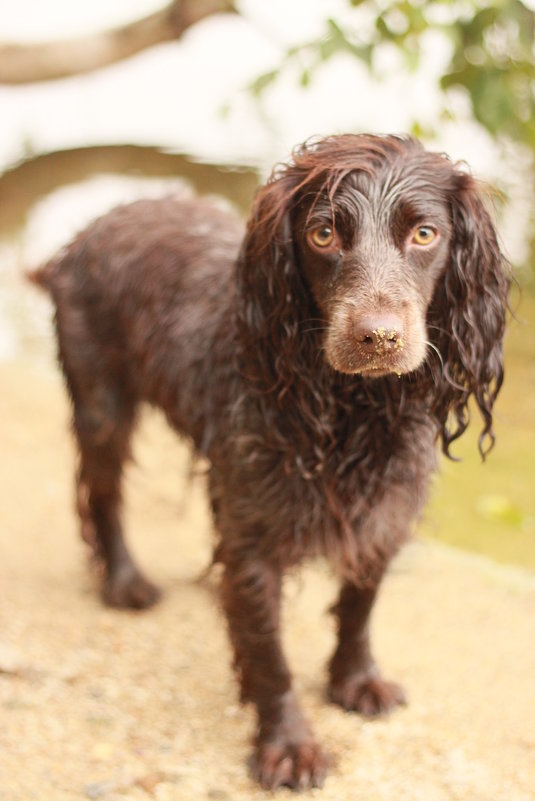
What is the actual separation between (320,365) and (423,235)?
0.47 meters

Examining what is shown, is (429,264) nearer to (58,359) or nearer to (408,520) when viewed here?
(408,520)

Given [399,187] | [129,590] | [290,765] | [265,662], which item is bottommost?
[129,590]

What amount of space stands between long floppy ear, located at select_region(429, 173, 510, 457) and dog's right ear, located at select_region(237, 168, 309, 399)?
0.42 meters

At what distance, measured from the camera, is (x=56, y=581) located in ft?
14.0

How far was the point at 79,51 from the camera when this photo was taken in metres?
6.48

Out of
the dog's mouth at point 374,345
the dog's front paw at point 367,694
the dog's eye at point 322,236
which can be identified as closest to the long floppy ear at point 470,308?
the dog's mouth at point 374,345

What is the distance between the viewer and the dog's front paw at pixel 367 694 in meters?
3.30

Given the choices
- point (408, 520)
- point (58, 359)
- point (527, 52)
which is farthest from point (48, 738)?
point (527, 52)

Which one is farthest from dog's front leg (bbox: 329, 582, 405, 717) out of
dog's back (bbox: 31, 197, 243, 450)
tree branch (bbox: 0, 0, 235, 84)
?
tree branch (bbox: 0, 0, 235, 84)

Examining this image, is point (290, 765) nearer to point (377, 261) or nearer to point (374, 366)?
point (374, 366)

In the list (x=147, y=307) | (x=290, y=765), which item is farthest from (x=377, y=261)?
(x=290, y=765)

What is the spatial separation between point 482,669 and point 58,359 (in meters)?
2.12

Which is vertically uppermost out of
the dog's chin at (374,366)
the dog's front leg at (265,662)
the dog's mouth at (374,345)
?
the dog's mouth at (374,345)

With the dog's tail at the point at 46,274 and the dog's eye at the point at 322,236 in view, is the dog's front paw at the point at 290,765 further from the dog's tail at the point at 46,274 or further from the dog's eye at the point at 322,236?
the dog's tail at the point at 46,274
